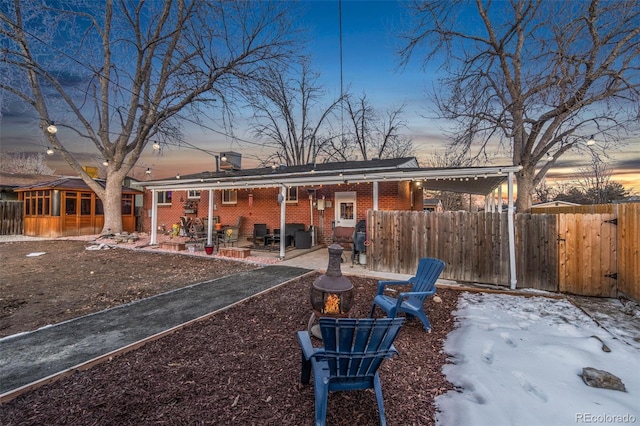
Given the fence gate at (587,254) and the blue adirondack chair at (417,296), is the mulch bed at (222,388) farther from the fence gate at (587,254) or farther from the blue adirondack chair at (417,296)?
the fence gate at (587,254)

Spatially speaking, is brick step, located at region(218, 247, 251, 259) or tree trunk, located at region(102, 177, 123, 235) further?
tree trunk, located at region(102, 177, 123, 235)

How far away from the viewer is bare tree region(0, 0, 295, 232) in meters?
12.1

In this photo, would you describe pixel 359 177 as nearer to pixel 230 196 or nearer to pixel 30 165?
pixel 230 196

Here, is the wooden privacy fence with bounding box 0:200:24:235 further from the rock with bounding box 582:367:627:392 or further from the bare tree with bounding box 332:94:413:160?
the rock with bounding box 582:367:627:392

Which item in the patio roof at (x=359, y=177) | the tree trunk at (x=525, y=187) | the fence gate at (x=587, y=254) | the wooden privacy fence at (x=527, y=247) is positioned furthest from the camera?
the tree trunk at (x=525, y=187)

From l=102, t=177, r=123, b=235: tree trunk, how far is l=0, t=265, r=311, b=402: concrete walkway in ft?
41.0

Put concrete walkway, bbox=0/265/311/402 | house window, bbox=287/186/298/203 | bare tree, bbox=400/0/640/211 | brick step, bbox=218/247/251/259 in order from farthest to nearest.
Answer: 1. house window, bbox=287/186/298/203
2. brick step, bbox=218/247/251/259
3. bare tree, bbox=400/0/640/211
4. concrete walkway, bbox=0/265/311/402

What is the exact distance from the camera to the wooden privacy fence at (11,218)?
17219 mm

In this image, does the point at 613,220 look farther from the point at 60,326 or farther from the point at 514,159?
the point at 60,326

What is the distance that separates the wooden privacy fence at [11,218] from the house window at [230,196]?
44.4 ft

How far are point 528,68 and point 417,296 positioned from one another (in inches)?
377

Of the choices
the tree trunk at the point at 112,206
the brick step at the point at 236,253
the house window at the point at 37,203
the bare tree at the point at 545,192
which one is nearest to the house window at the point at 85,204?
the house window at the point at 37,203

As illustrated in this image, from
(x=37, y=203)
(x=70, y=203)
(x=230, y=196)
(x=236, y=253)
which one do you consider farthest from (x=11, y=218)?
(x=236, y=253)

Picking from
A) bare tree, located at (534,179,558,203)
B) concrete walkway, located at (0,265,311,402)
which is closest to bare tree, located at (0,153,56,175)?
concrete walkway, located at (0,265,311,402)
